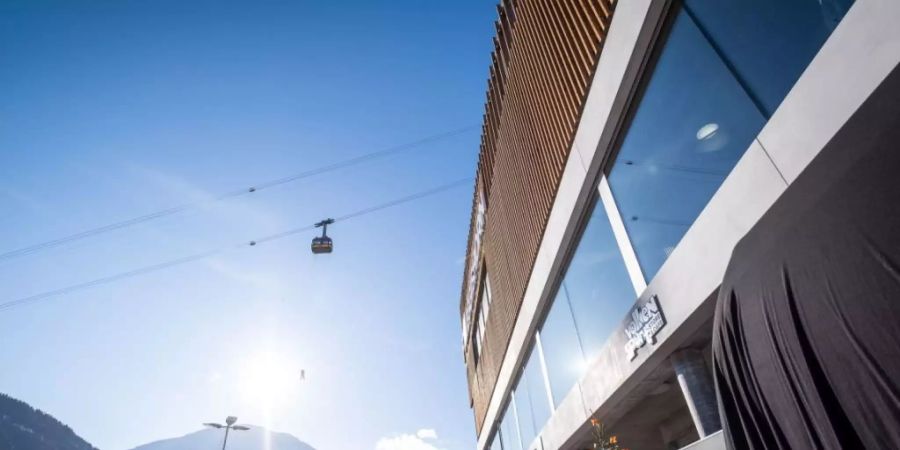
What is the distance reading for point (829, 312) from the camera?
1.67m

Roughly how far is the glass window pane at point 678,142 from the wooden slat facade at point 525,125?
4.78ft

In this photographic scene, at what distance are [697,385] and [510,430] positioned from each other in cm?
1065

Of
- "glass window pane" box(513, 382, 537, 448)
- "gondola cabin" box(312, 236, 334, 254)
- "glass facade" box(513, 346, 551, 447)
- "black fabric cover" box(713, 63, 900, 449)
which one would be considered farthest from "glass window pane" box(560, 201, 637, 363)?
"gondola cabin" box(312, 236, 334, 254)

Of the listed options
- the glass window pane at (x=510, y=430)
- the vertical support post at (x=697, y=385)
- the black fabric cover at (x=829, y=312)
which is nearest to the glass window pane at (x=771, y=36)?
the black fabric cover at (x=829, y=312)

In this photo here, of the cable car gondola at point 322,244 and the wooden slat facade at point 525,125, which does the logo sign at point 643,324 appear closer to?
the wooden slat facade at point 525,125

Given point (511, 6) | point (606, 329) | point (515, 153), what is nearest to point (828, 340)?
point (606, 329)

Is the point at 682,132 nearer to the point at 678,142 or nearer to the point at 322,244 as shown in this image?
the point at 678,142

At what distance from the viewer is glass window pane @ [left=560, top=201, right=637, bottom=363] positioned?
5938mm

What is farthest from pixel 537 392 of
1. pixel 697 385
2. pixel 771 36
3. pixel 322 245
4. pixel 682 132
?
pixel 322 245

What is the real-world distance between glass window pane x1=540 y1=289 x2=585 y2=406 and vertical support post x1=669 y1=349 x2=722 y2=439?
93.4 inches

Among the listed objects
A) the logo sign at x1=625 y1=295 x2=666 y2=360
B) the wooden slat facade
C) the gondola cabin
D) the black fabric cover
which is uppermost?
the gondola cabin

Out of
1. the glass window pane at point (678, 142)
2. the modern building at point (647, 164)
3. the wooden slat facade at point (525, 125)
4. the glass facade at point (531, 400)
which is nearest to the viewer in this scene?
the modern building at point (647, 164)

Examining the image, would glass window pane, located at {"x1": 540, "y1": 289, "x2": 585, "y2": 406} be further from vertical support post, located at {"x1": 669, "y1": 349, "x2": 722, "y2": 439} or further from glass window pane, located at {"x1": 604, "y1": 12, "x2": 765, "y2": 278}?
glass window pane, located at {"x1": 604, "y1": 12, "x2": 765, "y2": 278}

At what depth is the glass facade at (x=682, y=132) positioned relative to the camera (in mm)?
3260
